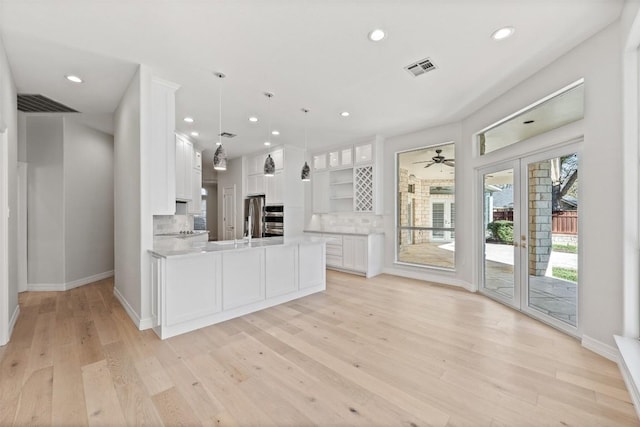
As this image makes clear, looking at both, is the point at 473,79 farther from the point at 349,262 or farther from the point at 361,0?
the point at 349,262

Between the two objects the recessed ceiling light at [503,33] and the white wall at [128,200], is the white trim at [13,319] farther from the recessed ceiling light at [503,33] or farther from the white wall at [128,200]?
the recessed ceiling light at [503,33]

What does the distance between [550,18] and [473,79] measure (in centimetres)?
98

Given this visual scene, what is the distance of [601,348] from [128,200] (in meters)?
5.19

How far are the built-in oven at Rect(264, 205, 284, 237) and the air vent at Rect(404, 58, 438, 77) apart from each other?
4237 millimetres

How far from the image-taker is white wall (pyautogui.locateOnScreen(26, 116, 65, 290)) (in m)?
4.35

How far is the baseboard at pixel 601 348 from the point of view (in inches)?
90.1

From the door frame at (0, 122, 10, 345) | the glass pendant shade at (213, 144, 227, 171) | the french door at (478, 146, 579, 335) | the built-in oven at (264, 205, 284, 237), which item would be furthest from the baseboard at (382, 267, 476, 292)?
the door frame at (0, 122, 10, 345)

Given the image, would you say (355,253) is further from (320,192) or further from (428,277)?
(320,192)

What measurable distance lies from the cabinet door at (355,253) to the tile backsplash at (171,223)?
3.40 m

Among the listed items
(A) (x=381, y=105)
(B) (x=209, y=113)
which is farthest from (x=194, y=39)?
(A) (x=381, y=105)

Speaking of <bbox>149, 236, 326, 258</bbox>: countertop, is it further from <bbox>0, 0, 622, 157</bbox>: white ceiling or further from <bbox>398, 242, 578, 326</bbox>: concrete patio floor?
<bbox>398, 242, 578, 326</bbox>: concrete patio floor

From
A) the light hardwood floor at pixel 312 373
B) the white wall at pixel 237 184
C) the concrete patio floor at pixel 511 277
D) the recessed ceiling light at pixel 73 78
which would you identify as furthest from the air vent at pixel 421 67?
the white wall at pixel 237 184

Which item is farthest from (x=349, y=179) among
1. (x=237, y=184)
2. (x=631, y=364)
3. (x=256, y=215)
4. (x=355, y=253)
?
(x=631, y=364)

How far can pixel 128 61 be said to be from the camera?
2.77m
